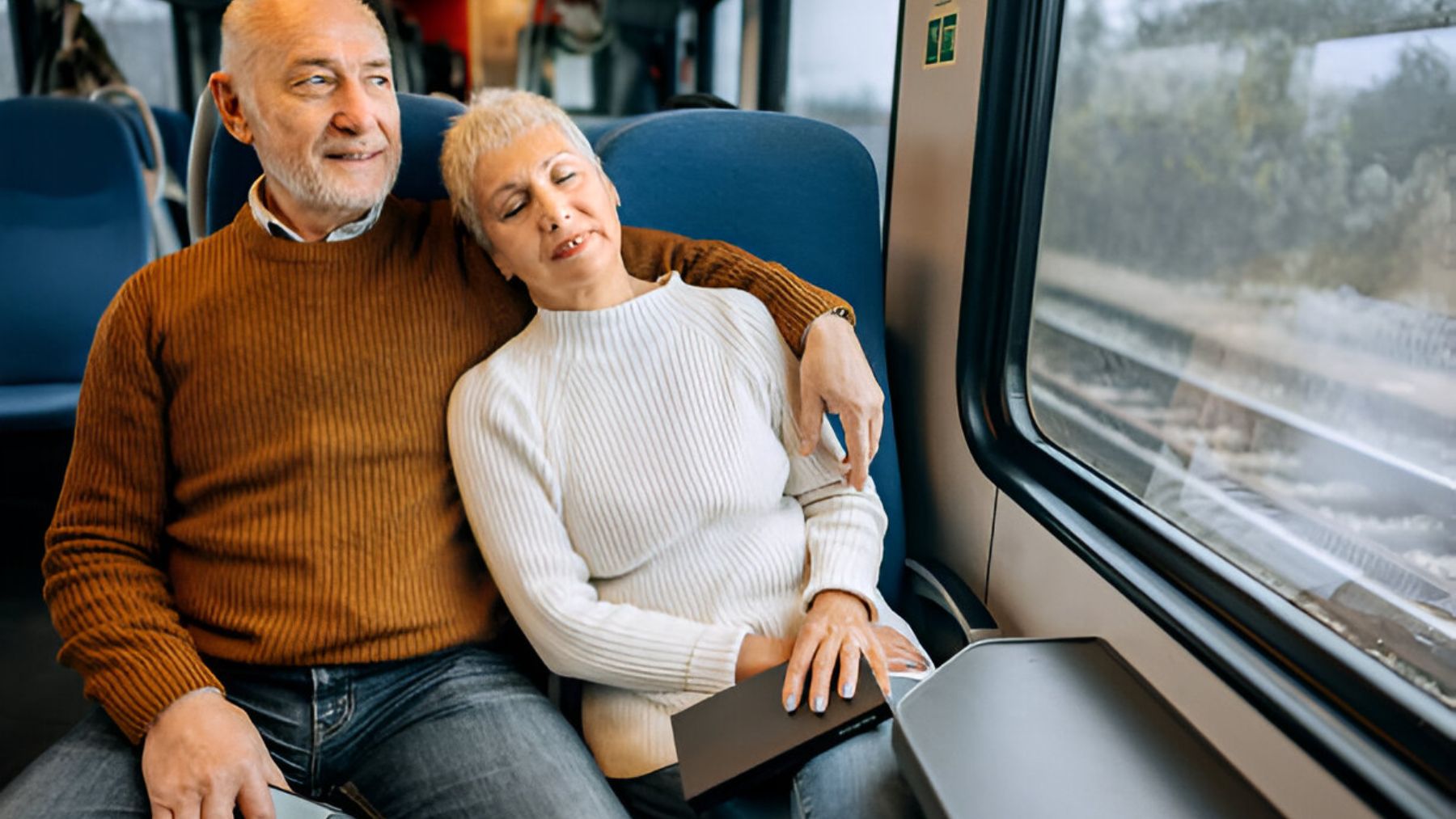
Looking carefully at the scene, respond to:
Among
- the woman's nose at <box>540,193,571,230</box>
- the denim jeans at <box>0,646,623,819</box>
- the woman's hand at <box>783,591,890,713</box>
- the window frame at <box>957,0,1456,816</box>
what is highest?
the woman's nose at <box>540,193,571,230</box>

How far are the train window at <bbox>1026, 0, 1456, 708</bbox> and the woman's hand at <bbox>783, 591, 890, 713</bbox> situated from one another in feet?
1.41

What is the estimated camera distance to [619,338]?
137 centimetres

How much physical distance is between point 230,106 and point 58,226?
200cm

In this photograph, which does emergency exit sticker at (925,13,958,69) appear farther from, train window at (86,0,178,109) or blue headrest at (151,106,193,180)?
train window at (86,0,178,109)

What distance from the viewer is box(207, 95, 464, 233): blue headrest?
1.57 metres

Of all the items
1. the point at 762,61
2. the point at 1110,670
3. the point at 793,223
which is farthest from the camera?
the point at 762,61

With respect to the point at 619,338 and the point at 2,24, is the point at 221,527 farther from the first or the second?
the point at 2,24

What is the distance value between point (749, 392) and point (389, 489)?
51 centimetres

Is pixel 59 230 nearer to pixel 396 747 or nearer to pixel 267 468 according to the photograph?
pixel 267 468

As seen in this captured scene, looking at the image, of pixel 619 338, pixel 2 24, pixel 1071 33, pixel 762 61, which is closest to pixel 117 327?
pixel 619 338

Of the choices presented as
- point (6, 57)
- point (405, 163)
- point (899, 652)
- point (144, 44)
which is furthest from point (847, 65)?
point (144, 44)

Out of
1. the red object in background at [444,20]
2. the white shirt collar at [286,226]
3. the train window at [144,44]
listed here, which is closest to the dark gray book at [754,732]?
the white shirt collar at [286,226]

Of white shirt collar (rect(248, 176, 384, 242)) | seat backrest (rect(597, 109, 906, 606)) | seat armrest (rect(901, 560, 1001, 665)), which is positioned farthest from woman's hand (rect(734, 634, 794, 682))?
white shirt collar (rect(248, 176, 384, 242))

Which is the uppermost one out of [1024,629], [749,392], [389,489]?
[749,392]
